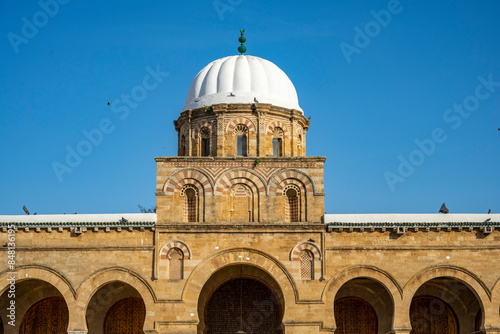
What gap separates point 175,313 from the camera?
24.2 metres

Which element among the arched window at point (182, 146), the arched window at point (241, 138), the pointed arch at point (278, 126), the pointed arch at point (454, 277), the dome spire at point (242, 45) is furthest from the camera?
the dome spire at point (242, 45)

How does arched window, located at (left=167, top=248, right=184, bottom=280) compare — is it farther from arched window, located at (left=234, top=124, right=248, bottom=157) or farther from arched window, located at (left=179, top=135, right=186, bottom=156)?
arched window, located at (left=179, top=135, right=186, bottom=156)

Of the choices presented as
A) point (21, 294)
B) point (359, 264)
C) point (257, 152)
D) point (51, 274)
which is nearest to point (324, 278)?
point (359, 264)

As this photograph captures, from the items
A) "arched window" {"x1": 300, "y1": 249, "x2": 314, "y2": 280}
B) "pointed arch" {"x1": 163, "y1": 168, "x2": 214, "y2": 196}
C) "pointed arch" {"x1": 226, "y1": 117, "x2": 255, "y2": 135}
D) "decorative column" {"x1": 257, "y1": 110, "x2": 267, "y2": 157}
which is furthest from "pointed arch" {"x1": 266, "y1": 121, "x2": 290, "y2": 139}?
"arched window" {"x1": 300, "y1": 249, "x2": 314, "y2": 280}

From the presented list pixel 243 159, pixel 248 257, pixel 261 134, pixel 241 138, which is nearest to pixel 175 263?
pixel 248 257

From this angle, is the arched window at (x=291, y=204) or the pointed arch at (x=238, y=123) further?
the pointed arch at (x=238, y=123)

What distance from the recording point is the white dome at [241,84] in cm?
2903

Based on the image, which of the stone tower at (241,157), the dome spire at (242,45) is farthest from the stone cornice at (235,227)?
the dome spire at (242,45)

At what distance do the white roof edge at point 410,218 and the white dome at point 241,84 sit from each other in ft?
20.5

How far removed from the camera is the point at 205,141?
28969 millimetres

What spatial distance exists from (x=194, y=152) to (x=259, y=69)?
15.7 feet

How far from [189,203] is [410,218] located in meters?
8.40

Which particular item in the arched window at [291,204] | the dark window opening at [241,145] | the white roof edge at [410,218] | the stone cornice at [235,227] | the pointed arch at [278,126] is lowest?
the stone cornice at [235,227]

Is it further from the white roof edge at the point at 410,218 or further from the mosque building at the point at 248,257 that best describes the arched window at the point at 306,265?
the white roof edge at the point at 410,218
